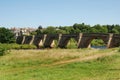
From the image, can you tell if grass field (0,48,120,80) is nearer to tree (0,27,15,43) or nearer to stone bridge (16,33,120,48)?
stone bridge (16,33,120,48)

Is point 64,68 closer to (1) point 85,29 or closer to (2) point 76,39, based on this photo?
(2) point 76,39

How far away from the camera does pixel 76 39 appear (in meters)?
76.9

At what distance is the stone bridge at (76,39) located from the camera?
6581 centimetres

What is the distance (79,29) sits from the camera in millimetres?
138875

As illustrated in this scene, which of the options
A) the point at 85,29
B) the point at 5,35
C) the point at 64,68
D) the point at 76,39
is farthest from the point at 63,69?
the point at 85,29

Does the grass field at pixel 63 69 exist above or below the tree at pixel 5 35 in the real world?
above

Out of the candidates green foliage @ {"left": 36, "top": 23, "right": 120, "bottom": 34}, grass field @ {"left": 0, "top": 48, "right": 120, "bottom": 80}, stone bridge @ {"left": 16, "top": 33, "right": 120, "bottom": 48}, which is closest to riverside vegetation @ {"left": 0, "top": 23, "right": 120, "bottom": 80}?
grass field @ {"left": 0, "top": 48, "right": 120, "bottom": 80}

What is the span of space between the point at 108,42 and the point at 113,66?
41223 mm

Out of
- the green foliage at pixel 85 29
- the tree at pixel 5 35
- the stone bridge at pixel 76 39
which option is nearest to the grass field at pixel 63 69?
the stone bridge at pixel 76 39

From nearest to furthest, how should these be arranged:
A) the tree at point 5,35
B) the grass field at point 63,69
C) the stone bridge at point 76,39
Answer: the grass field at point 63,69 → the stone bridge at point 76,39 → the tree at point 5,35

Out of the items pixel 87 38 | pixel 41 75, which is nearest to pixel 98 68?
pixel 41 75

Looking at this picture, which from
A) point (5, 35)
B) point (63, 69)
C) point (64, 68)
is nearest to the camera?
point (63, 69)

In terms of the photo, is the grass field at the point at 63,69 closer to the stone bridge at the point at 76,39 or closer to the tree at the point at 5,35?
the stone bridge at the point at 76,39

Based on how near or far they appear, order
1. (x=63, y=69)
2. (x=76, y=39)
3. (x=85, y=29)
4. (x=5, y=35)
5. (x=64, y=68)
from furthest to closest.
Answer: (x=85, y=29) → (x=5, y=35) → (x=76, y=39) → (x=64, y=68) → (x=63, y=69)
